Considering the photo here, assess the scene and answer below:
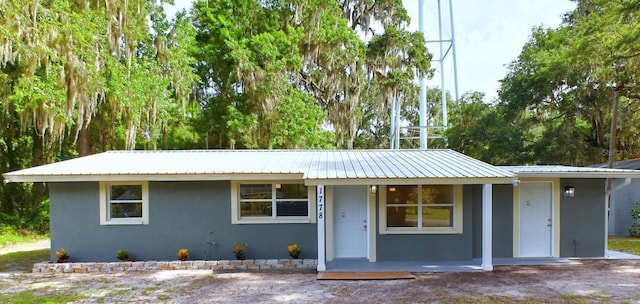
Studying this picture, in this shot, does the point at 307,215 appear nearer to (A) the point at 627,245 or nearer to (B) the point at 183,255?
(B) the point at 183,255

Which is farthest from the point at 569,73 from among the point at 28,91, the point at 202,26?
the point at 28,91

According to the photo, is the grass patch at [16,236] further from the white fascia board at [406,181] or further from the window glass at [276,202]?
the white fascia board at [406,181]

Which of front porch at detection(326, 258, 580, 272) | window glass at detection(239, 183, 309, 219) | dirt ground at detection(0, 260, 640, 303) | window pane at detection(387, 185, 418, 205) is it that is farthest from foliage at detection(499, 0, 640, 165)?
window glass at detection(239, 183, 309, 219)

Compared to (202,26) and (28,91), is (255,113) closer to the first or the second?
(202,26)

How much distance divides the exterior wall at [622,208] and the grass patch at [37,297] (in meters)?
16.1

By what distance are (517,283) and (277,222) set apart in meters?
4.83

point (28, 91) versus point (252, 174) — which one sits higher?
point (28, 91)

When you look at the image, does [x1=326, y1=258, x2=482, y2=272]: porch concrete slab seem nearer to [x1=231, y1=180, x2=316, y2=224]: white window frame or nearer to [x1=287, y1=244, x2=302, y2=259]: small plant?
[x1=287, y1=244, x2=302, y2=259]: small plant

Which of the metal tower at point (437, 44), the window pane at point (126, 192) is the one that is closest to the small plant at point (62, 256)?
the window pane at point (126, 192)

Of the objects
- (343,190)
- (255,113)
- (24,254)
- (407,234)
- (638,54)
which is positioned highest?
(638,54)

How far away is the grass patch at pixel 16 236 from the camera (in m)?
13.2

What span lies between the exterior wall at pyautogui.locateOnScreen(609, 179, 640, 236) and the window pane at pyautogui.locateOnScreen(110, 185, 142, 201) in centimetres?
1519

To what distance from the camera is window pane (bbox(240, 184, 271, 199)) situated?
8930 mm

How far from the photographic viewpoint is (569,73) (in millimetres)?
16828
